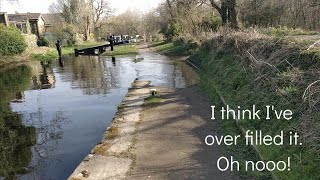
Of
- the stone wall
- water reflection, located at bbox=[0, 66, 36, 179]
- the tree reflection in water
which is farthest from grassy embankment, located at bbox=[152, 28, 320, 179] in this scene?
the stone wall

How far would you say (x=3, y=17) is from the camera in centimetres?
3709

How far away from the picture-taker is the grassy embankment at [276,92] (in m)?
5.86

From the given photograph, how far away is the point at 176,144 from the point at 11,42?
29841 millimetres

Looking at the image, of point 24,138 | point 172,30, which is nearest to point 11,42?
point 172,30

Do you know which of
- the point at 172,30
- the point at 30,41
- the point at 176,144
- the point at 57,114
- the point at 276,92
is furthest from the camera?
the point at 172,30

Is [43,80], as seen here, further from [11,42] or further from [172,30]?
[172,30]

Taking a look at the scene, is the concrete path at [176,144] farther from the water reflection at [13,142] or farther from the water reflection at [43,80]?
the water reflection at [43,80]

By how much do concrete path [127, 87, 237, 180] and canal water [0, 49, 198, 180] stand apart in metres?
1.52

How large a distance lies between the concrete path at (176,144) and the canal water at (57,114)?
1.52m

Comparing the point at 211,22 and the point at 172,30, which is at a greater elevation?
the point at 211,22

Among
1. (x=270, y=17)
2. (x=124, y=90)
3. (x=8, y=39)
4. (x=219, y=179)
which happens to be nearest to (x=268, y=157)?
(x=219, y=179)

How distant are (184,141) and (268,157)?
7.48ft

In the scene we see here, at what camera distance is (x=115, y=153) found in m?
7.49

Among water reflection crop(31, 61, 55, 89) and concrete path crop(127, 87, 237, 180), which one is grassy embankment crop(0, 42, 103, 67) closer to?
water reflection crop(31, 61, 55, 89)
